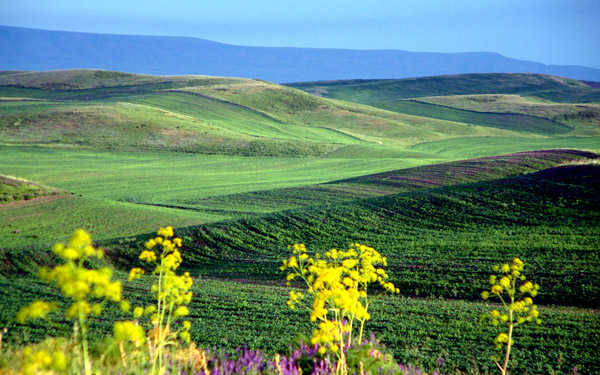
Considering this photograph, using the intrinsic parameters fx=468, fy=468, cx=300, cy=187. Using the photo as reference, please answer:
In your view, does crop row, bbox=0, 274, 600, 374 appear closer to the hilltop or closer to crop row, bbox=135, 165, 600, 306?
crop row, bbox=135, 165, 600, 306

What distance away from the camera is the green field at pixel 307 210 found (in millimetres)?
12766

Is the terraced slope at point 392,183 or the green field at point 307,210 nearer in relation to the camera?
the green field at point 307,210

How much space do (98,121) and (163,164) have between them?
23088 millimetres

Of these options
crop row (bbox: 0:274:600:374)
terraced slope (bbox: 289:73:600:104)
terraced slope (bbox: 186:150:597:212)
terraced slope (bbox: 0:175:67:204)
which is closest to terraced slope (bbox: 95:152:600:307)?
crop row (bbox: 0:274:600:374)

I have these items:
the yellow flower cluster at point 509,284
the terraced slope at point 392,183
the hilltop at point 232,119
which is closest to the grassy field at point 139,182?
the terraced slope at point 392,183

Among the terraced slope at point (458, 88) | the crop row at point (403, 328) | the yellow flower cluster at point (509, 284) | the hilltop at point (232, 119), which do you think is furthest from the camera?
the terraced slope at point (458, 88)

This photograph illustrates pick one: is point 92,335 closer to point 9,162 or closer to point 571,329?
point 571,329

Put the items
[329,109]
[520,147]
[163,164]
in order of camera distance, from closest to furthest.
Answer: [163,164]
[520,147]
[329,109]

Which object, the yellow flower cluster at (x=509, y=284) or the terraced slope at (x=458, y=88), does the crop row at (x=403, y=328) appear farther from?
the terraced slope at (x=458, y=88)

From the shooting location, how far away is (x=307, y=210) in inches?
1128

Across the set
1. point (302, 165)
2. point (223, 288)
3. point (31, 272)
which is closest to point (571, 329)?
point (223, 288)

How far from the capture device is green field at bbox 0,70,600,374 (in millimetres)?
12766

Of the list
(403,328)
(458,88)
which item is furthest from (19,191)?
(458,88)

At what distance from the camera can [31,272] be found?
19.7 meters
